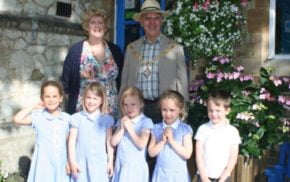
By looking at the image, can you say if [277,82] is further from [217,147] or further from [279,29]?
[217,147]

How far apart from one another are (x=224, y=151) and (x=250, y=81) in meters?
1.49

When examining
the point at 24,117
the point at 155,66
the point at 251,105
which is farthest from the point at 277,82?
the point at 24,117

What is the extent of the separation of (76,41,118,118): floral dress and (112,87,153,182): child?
50 cm

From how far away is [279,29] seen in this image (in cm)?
533

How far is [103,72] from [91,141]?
2.34ft

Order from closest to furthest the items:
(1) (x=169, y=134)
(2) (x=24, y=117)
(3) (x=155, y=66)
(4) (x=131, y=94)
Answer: (1) (x=169, y=134), (4) (x=131, y=94), (2) (x=24, y=117), (3) (x=155, y=66)

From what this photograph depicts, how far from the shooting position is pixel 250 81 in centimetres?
465

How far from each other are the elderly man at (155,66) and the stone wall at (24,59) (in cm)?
Result: 143

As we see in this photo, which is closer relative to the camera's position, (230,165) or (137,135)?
(230,165)

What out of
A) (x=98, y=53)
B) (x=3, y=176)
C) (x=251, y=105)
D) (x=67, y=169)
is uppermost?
(x=98, y=53)

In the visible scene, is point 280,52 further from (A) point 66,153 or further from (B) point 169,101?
(A) point 66,153

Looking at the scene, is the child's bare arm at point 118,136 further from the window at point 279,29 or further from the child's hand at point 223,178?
the window at point 279,29

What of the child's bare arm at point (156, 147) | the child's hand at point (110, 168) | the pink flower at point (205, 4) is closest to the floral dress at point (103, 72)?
the child's hand at point (110, 168)

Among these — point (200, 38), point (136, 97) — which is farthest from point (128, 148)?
point (200, 38)
